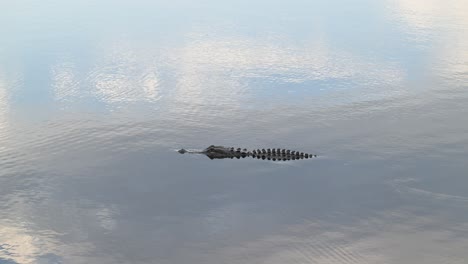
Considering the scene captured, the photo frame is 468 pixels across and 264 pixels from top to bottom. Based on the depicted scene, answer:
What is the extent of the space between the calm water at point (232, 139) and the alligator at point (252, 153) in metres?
0.22

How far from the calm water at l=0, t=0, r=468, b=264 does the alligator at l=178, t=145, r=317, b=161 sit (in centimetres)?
22

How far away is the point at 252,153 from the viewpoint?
72.5ft

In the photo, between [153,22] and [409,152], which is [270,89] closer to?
[409,152]

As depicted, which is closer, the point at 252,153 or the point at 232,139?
the point at 252,153

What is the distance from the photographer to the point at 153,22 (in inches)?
1645

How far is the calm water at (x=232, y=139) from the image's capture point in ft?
55.4

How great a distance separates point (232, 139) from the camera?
2383 centimetres

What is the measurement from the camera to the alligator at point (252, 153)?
21.7 meters

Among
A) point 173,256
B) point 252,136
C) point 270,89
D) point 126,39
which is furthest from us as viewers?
point 126,39

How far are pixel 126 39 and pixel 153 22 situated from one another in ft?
16.0

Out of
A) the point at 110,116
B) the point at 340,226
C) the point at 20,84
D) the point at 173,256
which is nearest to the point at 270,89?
the point at 110,116

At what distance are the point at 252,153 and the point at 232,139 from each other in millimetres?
1860

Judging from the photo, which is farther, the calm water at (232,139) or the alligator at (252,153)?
the alligator at (252,153)

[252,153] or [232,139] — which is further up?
[232,139]
